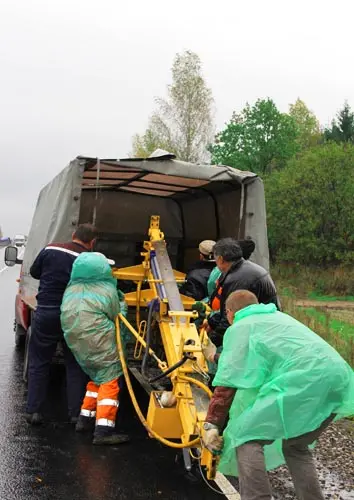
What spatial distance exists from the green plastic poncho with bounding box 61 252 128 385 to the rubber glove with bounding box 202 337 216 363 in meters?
1.08

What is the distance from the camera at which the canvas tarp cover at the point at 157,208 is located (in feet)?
20.2

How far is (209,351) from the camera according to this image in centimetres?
483

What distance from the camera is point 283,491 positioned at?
4.38 meters

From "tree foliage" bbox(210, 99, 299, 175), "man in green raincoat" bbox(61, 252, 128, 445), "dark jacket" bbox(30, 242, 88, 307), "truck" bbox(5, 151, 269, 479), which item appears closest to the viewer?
"truck" bbox(5, 151, 269, 479)

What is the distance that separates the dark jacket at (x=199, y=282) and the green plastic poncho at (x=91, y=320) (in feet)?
4.32

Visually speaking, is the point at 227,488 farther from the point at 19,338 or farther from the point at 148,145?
the point at 148,145

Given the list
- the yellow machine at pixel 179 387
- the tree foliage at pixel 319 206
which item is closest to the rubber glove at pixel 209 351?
the yellow machine at pixel 179 387

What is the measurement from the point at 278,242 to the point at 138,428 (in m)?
19.9

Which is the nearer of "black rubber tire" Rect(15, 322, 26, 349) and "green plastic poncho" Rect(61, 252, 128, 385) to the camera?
"green plastic poncho" Rect(61, 252, 128, 385)

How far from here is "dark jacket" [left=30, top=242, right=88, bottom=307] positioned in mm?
5895

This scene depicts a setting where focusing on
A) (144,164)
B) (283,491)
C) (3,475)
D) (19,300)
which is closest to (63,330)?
(3,475)

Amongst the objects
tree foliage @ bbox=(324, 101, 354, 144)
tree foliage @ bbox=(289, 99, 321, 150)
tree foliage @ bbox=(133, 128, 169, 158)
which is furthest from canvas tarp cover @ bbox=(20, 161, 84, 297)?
tree foliage @ bbox=(289, 99, 321, 150)

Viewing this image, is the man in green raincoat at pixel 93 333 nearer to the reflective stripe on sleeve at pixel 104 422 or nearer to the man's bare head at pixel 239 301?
the reflective stripe on sleeve at pixel 104 422

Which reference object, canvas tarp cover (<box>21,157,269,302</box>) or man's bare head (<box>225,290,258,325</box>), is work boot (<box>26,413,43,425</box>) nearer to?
canvas tarp cover (<box>21,157,269,302</box>)
